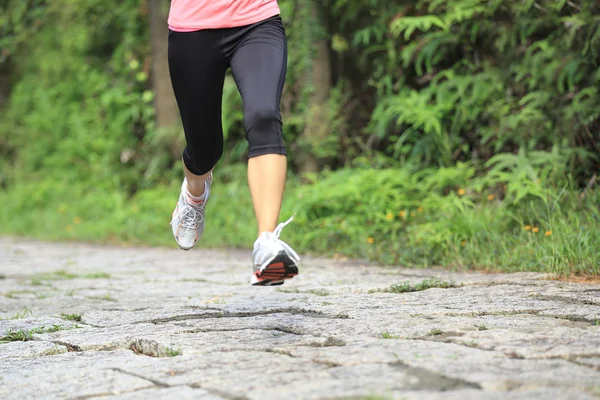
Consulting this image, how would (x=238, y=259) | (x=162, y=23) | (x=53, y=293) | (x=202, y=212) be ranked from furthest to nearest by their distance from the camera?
1. (x=162, y=23)
2. (x=238, y=259)
3. (x=53, y=293)
4. (x=202, y=212)

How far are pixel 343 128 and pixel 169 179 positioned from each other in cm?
288

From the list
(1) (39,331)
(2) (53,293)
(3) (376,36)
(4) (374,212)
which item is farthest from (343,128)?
(1) (39,331)

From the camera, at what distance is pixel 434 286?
161 inches

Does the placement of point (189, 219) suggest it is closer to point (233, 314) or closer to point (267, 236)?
point (233, 314)

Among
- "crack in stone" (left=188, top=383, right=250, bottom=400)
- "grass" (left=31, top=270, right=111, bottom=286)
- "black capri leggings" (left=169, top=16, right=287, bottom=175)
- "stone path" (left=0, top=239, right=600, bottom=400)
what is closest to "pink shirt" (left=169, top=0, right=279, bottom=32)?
"black capri leggings" (left=169, top=16, right=287, bottom=175)

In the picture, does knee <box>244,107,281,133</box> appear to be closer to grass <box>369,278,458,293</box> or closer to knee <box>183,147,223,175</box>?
knee <box>183,147,223,175</box>

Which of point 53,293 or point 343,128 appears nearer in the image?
point 53,293

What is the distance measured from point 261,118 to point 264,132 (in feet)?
0.17

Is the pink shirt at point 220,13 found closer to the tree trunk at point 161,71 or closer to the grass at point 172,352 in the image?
the grass at point 172,352

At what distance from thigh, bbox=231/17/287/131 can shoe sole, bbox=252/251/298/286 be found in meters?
0.57

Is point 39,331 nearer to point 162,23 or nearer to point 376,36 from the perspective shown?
point 376,36

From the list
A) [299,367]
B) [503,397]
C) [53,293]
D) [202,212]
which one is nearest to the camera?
[503,397]

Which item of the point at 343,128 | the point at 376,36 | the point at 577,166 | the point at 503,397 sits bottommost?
the point at 503,397

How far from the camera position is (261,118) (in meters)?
2.96
